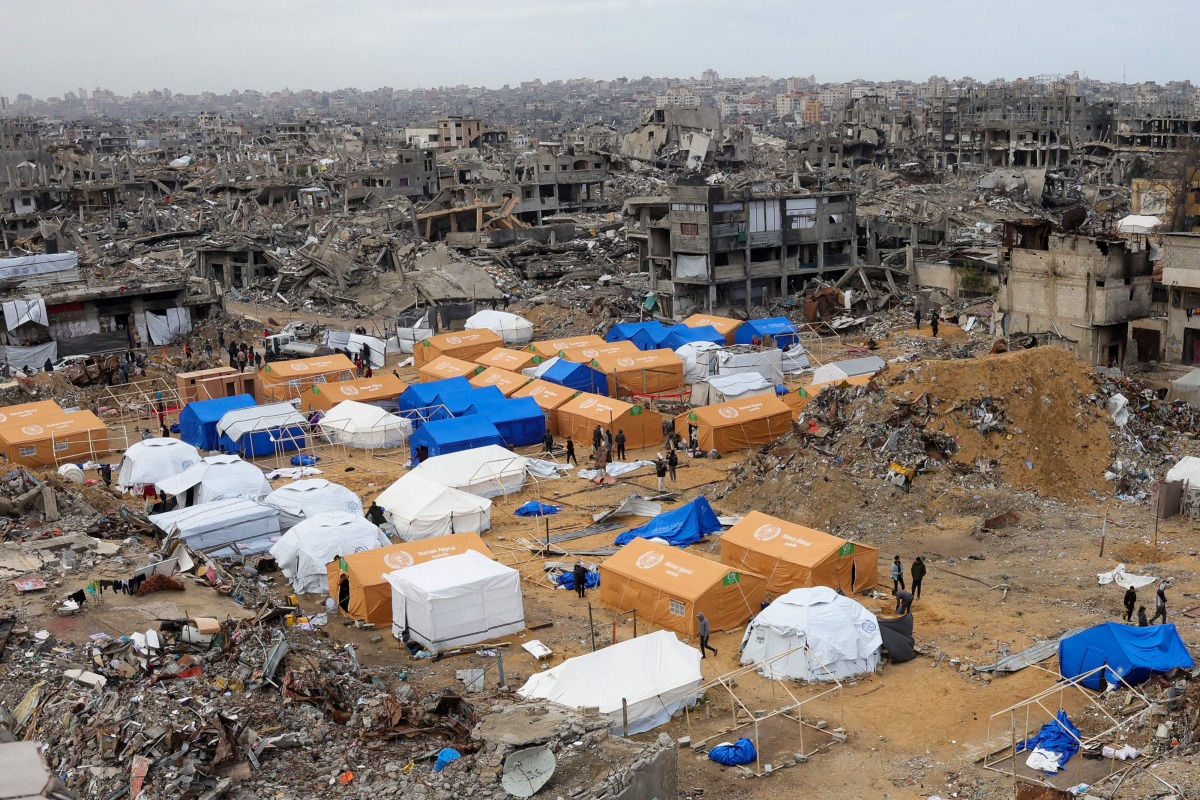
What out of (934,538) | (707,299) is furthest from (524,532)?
(707,299)

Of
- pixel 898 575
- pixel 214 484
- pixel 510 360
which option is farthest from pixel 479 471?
pixel 510 360

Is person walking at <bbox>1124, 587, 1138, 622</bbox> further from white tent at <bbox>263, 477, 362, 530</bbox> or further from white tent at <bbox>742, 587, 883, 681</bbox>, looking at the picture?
white tent at <bbox>263, 477, 362, 530</bbox>

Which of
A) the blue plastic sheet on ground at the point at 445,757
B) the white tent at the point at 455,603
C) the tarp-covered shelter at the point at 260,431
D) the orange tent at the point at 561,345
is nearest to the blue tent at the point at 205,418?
the tarp-covered shelter at the point at 260,431

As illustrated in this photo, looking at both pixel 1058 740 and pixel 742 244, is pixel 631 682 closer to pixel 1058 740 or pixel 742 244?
pixel 1058 740

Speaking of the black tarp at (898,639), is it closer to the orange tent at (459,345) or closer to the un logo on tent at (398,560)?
the un logo on tent at (398,560)

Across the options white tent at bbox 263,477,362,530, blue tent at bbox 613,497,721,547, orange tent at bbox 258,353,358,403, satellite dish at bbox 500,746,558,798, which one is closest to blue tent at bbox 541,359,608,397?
orange tent at bbox 258,353,358,403

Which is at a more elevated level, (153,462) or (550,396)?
(153,462)
